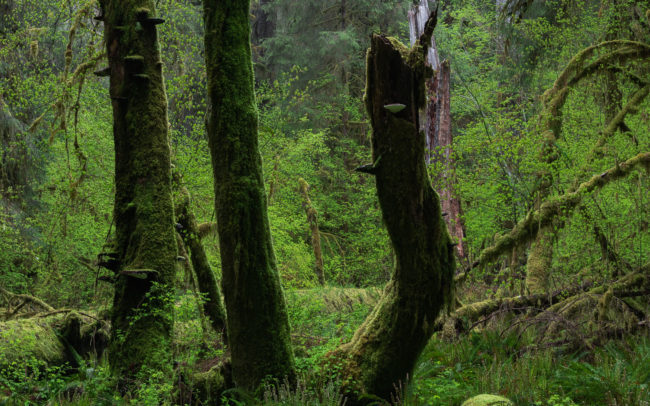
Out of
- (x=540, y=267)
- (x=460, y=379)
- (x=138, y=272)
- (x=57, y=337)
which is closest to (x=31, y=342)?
(x=57, y=337)

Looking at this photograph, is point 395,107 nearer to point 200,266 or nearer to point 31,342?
point 200,266

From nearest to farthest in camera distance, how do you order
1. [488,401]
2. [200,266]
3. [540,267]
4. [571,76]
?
[488,401], [200,266], [540,267], [571,76]

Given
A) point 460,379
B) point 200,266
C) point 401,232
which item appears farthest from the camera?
point 200,266

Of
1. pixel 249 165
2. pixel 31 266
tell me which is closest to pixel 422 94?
pixel 249 165

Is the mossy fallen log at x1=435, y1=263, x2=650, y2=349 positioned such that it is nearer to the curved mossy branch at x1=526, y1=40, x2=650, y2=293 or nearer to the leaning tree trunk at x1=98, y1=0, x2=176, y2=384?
the curved mossy branch at x1=526, y1=40, x2=650, y2=293

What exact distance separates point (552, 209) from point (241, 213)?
17.3 feet

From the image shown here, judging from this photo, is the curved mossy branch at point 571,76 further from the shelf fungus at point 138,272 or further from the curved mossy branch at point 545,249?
the shelf fungus at point 138,272

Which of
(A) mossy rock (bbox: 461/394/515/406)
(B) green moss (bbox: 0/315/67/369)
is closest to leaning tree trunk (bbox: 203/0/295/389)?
(A) mossy rock (bbox: 461/394/515/406)

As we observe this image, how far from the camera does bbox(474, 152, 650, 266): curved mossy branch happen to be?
24.6ft

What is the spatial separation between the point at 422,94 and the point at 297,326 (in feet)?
14.4

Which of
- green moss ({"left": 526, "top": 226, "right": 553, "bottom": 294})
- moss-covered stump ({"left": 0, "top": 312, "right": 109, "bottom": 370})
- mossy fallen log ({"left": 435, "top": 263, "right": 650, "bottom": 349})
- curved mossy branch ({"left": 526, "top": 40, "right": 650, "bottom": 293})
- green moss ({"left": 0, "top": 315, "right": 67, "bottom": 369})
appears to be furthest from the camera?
green moss ({"left": 526, "top": 226, "right": 553, "bottom": 294})

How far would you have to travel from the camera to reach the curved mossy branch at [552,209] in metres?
7.48

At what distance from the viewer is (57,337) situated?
7.24 meters

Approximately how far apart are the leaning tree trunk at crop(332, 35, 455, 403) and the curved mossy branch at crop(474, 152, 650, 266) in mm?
4082
